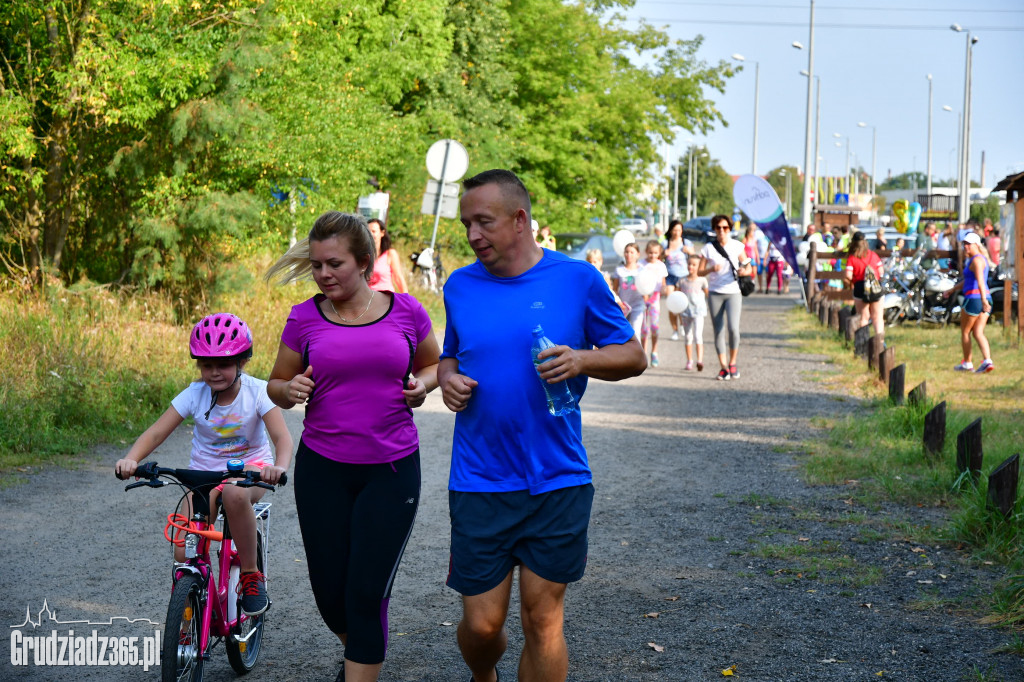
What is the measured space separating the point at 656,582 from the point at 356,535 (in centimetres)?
256

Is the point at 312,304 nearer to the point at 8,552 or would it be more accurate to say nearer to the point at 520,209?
the point at 520,209

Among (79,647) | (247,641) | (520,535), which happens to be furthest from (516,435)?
(79,647)

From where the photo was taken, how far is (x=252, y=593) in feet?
15.5

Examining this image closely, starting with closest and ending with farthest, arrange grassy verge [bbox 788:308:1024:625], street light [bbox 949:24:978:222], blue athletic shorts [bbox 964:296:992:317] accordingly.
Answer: grassy verge [bbox 788:308:1024:625]
blue athletic shorts [bbox 964:296:992:317]
street light [bbox 949:24:978:222]

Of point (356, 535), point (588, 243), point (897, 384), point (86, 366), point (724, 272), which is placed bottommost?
point (897, 384)

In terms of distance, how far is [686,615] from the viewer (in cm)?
573

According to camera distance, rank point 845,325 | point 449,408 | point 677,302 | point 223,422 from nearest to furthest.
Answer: point 449,408
point 223,422
point 677,302
point 845,325

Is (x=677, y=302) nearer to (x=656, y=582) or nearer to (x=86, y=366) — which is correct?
(x=86, y=366)

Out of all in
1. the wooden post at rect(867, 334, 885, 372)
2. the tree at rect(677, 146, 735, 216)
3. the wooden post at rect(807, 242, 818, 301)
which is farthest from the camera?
the tree at rect(677, 146, 735, 216)

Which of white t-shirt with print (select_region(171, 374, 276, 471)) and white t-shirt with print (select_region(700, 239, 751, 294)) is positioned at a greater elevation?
white t-shirt with print (select_region(700, 239, 751, 294))

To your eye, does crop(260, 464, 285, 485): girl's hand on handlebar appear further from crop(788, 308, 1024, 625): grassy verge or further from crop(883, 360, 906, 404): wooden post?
crop(883, 360, 906, 404): wooden post

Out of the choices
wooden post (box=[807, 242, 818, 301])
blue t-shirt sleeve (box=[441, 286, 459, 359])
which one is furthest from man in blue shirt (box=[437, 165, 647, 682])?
wooden post (box=[807, 242, 818, 301])

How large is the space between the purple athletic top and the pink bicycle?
10.1 inches

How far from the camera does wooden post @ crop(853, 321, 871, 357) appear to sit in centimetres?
1692
